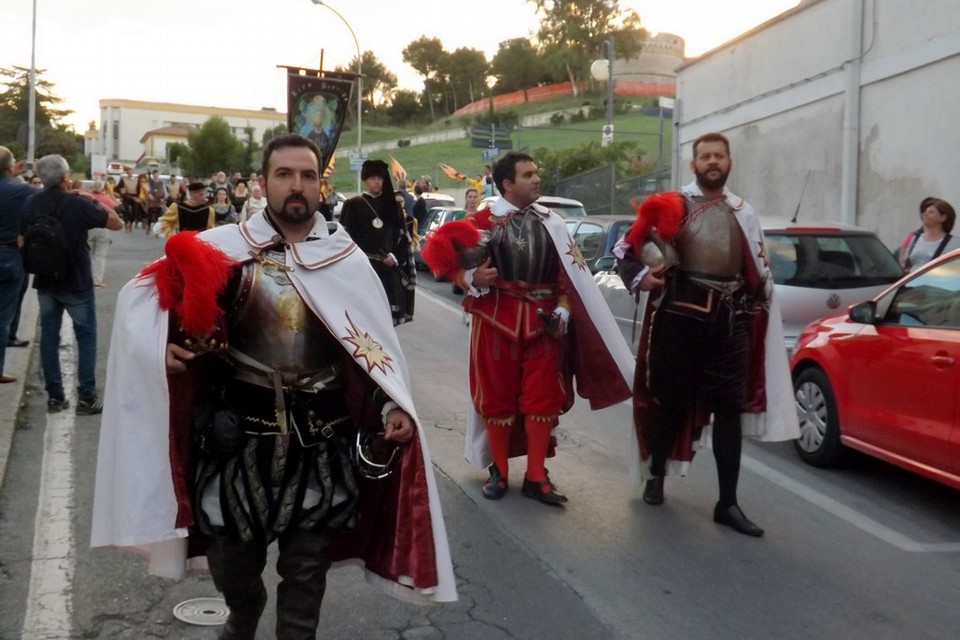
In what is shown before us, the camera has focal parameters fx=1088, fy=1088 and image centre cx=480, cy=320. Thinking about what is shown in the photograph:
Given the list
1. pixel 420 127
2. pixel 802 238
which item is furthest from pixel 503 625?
pixel 420 127

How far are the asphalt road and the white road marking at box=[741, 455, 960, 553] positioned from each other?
16 mm

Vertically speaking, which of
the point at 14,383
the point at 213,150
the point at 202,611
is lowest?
the point at 202,611

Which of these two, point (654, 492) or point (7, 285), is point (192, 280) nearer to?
point (654, 492)

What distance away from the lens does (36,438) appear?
729cm

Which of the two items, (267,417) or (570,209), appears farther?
(570,209)

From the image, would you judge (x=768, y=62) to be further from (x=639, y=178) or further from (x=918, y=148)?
(x=639, y=178)

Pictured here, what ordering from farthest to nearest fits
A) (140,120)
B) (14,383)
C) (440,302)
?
(140,120) → (440,302) → (14,383)

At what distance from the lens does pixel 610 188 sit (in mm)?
27703

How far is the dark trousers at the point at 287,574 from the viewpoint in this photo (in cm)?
327

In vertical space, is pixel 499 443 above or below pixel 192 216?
below

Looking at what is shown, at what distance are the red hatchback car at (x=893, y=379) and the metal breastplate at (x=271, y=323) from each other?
3878 mm

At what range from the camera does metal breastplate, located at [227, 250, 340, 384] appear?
3.31m

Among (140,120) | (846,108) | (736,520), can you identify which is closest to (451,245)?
(736,520)

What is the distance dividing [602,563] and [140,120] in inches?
5889
